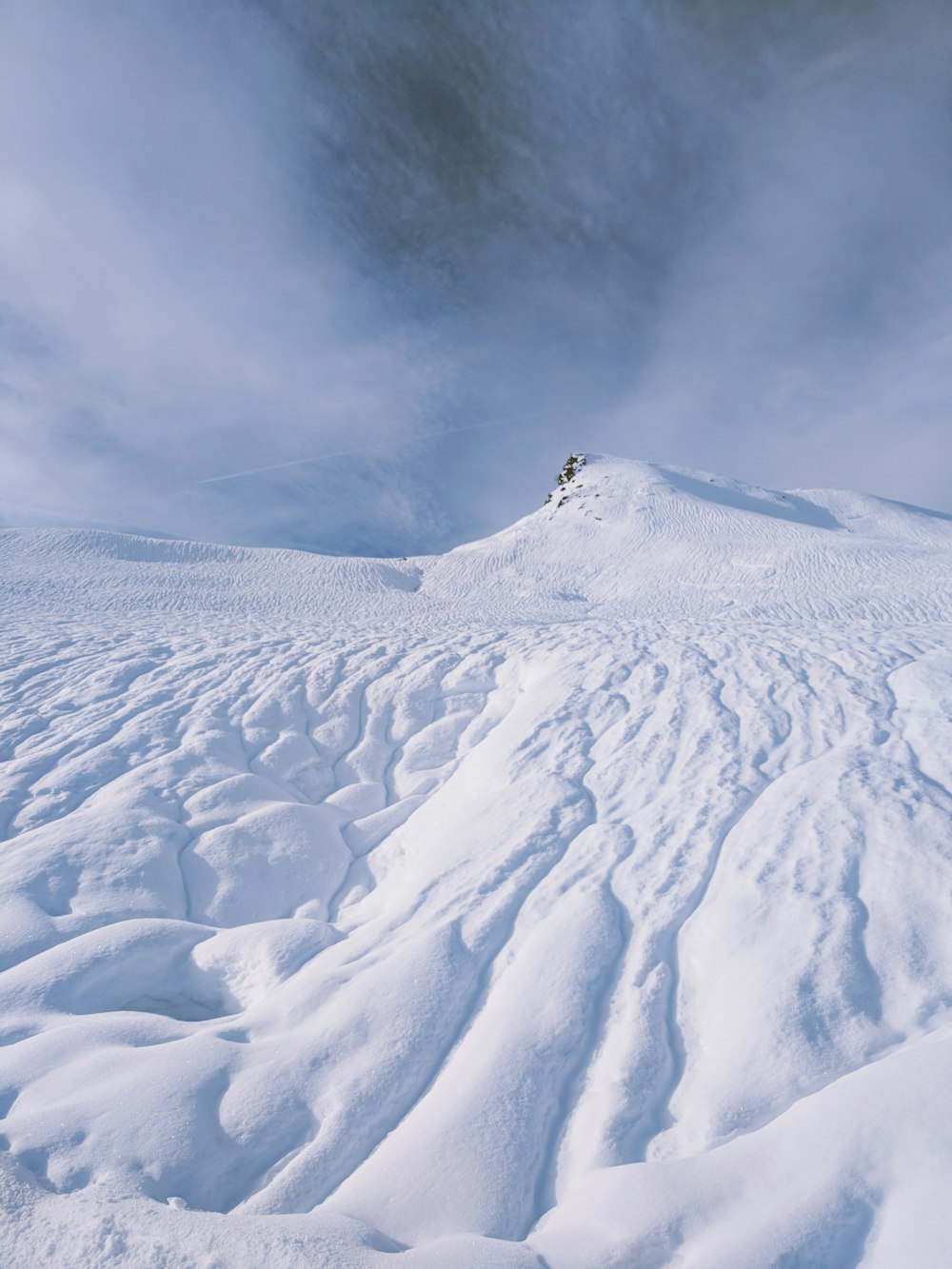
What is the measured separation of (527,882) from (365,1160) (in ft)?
6.06

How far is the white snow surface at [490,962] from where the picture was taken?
7.17 ft

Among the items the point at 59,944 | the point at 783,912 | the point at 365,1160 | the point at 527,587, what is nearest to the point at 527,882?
the point at 783,912

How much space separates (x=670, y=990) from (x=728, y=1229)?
4.10 feet

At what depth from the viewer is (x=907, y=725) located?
543 centimetres

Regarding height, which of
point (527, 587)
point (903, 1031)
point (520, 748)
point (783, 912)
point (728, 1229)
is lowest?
point (728, 1229)

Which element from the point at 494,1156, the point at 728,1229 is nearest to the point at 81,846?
the point at 494,1156

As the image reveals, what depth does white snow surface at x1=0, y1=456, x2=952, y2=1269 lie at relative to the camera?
2186 mm

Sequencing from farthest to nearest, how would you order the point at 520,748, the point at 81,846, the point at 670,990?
the point at 520,748, the point at 81,846, the point at 670,990

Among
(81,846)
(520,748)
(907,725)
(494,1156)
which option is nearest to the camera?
(494,1156)

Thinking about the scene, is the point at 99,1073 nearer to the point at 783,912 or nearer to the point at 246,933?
the point at 246,933

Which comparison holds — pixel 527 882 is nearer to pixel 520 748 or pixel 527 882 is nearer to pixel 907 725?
pixel 520 748

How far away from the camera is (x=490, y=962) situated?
11.7 feet

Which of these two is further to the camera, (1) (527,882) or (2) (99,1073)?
(1) (527,882)

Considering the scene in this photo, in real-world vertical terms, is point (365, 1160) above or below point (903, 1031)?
below
